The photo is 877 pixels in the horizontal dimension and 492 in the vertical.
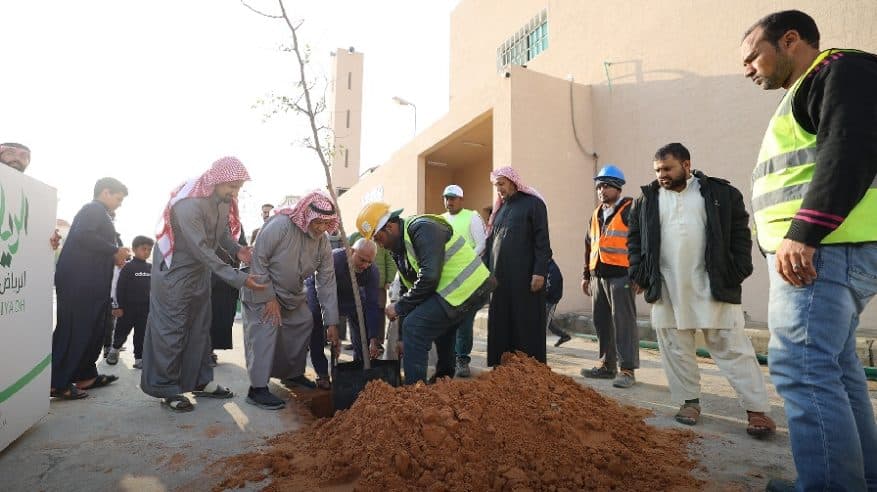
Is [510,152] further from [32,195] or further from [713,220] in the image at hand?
[32,195]

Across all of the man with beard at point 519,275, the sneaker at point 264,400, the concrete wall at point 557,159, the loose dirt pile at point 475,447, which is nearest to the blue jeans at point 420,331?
the loose dirt pile at point 475,447

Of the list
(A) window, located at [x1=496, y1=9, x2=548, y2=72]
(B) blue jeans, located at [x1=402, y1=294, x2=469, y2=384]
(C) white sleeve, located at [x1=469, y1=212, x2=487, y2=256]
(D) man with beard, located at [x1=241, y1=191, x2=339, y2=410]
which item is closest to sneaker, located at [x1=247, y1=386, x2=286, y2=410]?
(D) man with beard, located at [x1=241, y1=191, x2=339, y2=410]

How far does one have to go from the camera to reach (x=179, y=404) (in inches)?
131

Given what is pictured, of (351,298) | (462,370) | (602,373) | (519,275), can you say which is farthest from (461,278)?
(602,373)

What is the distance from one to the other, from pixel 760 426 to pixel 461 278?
6.16ft

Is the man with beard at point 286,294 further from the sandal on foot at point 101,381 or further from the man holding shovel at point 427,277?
the sandal on foot at point 101,381

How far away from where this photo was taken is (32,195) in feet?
9.27

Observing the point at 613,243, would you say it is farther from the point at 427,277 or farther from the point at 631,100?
the point at 631,100

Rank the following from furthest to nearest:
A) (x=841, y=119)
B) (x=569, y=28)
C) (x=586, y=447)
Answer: (x=569, y=28), (x=586, y=447), (x=841, y=119)

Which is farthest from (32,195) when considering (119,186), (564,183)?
(564,183)

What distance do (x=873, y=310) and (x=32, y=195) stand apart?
7.37m

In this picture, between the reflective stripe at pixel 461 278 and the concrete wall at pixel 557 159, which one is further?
the concrete wall at pixel 557 159

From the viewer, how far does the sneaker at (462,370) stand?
4383 millimetres

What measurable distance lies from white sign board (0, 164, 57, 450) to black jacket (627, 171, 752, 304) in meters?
3.61
